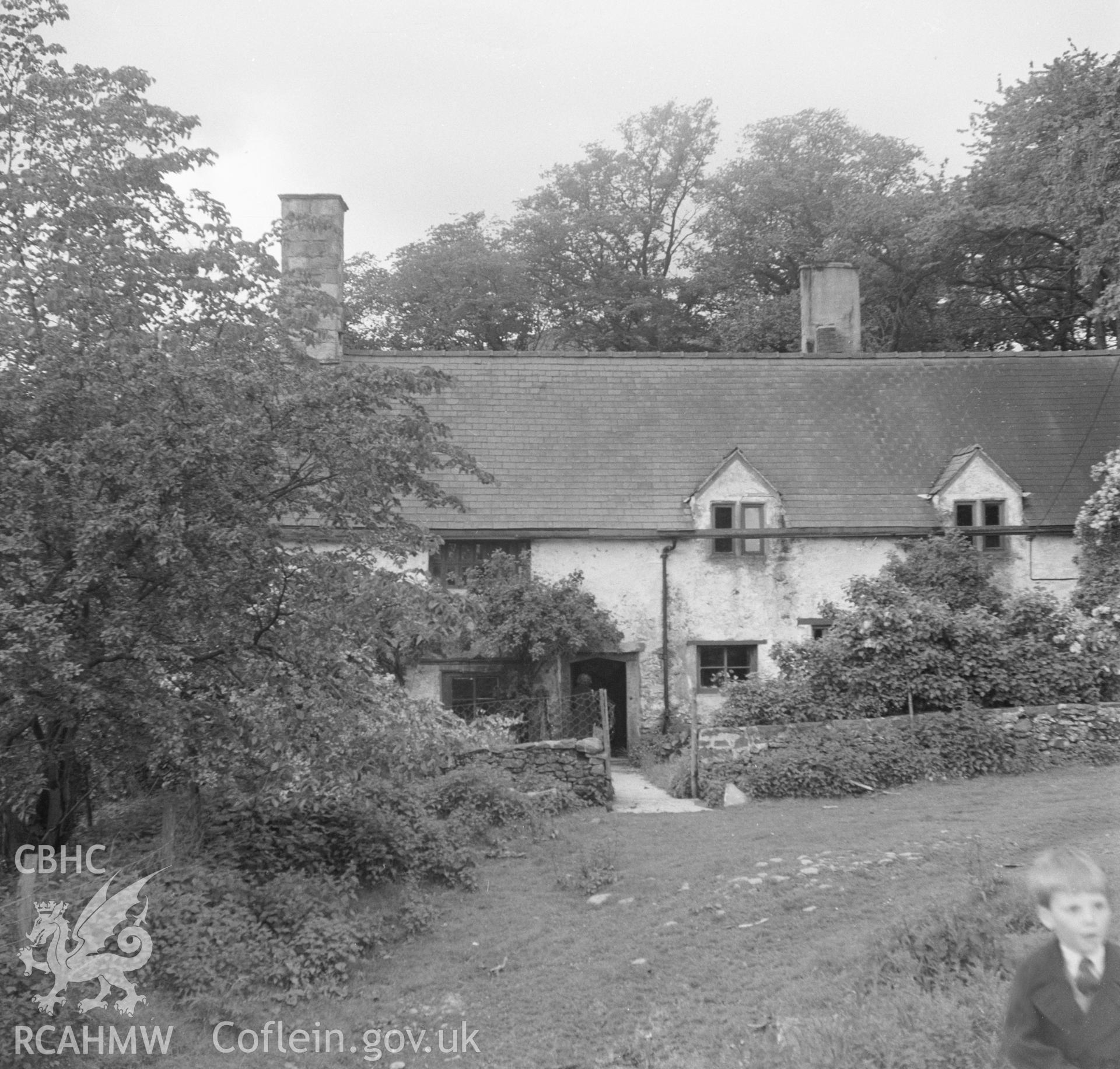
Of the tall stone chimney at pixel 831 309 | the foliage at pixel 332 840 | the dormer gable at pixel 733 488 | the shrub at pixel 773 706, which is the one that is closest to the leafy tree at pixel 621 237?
the tall stone chimney at pixel 831 309

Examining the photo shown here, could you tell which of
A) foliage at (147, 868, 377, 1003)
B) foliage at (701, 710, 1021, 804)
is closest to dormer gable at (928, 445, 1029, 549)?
foliage at (701, 710, 1021, 804)

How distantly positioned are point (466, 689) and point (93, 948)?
44.8 ft

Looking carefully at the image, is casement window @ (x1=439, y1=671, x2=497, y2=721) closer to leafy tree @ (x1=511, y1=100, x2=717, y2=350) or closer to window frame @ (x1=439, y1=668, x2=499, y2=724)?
window frame @ (x1=439, y1=668, x2=499, y2=724)

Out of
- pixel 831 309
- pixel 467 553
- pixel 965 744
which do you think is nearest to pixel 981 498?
pixel 831 309

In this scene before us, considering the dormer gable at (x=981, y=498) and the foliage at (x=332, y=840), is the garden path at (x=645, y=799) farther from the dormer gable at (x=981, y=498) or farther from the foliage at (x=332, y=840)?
the dormer gable at (x=981, y=498)

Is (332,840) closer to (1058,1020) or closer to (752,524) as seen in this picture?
(1058,1020)

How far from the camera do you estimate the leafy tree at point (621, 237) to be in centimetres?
3869

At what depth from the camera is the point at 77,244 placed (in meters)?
9.96

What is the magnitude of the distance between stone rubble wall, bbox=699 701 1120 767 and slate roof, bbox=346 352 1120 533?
19.6 feet

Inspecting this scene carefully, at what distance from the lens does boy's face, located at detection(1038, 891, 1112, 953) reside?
4.02m

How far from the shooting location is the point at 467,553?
22.0 metres

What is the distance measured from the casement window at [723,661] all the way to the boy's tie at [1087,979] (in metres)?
17.9

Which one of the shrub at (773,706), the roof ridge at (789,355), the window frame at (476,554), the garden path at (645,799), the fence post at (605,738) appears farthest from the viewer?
the roof ridge at (789,355)

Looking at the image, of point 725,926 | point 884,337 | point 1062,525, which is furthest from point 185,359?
point 884,337
